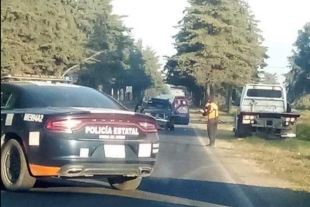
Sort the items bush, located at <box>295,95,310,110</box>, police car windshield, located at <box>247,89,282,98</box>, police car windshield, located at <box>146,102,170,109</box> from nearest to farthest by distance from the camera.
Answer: police car windshield, located at <box>247,89,282,98</box> → police car windshield, located at <box>146,102,170,109</box> → bush, located at <box>295,95,310,110</box>

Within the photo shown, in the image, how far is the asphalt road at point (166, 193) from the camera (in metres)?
10.4

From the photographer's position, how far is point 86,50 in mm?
75375

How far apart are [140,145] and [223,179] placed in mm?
4236

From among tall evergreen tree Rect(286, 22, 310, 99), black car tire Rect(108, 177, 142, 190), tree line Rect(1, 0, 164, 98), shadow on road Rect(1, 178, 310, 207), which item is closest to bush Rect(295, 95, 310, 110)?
tall evergreen tree Rect(286, 22, 310, 99)

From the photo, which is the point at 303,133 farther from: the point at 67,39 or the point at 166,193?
the point at 67,39

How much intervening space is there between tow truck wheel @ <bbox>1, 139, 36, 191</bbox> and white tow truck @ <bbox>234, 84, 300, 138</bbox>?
19.0 m

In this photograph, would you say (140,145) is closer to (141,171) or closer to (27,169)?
(141,171)

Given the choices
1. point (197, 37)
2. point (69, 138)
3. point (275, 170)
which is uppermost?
point (197, 37)

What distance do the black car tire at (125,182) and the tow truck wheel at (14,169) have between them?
1.70 metres

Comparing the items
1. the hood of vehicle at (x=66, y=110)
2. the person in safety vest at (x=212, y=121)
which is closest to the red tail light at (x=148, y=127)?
the hood of vehicle at (x=66, y=110)

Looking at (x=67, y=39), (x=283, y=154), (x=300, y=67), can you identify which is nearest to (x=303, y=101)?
(x=300, y=67)

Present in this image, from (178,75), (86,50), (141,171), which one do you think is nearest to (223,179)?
(141,171)

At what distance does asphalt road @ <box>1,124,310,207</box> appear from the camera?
10445 millimetres

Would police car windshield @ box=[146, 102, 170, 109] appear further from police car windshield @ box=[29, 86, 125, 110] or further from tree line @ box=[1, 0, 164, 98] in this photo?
police car windshield @ box=[29, 86, 125, 110]
